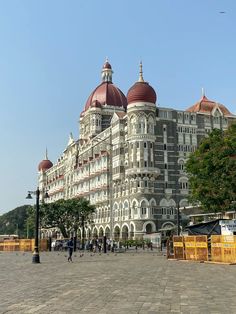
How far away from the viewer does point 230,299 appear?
1098 centimetres

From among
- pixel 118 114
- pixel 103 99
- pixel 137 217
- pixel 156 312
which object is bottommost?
pixel 156 312

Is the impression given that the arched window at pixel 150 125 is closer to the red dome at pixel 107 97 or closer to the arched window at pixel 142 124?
the arched window at pixel 142 124

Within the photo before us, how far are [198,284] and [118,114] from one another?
64355mm

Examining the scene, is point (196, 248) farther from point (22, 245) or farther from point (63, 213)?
point (63, 213)

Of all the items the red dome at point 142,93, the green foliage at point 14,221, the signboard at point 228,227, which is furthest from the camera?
the green foliage at point 14,221

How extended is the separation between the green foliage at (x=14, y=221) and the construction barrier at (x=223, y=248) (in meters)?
122

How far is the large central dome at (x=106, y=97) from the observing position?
96000mm

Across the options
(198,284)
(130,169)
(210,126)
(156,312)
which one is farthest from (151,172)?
(156,312)

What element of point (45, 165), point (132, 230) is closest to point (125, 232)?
point (132, 230)

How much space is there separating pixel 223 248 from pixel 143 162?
4464cm

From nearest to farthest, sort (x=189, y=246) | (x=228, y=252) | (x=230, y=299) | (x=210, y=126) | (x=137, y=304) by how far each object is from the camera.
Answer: (x=137, y=304) < (x=230, y=299) < (x=228, y=252) < (x=189, y=246) < (x=210, y=126)

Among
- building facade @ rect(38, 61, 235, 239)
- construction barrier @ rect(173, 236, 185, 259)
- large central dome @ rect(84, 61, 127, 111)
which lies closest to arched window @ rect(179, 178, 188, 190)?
building facade @ rect(38, 61, 235, 239)

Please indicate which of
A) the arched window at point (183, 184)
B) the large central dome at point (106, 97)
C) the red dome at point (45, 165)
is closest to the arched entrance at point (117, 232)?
the arched window at point (183, 184)

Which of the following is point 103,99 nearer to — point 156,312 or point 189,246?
point 189,246
